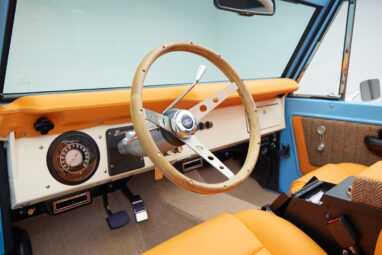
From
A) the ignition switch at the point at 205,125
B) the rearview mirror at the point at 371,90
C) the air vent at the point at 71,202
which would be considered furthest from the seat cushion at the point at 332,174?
the air vent at the point at 71,202

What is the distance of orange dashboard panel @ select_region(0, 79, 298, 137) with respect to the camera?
3.46 feet

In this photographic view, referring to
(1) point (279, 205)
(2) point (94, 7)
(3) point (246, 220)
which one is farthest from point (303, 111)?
(2) point (94, 7)

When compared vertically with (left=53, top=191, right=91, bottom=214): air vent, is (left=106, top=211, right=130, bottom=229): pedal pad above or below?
below

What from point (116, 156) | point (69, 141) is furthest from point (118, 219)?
point (69, 141)

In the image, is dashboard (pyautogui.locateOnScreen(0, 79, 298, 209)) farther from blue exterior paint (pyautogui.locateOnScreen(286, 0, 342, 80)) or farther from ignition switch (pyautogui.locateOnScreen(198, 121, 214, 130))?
blue exterior paint (pyautogui.locateOnScreen(286, 0, 342, 80))

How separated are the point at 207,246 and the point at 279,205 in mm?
500

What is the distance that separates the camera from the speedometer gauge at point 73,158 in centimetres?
122

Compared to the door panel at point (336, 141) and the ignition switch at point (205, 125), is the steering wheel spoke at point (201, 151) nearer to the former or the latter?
the ignition switch at point (205, 125)

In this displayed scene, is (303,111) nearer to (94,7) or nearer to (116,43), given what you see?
(116,43)

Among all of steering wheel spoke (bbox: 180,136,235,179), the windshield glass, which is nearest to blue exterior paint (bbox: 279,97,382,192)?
the windshield glass

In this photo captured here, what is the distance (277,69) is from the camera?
2482mm

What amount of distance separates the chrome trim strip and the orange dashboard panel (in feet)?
3.63

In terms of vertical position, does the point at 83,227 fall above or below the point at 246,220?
below

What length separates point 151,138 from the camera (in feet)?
2.57
